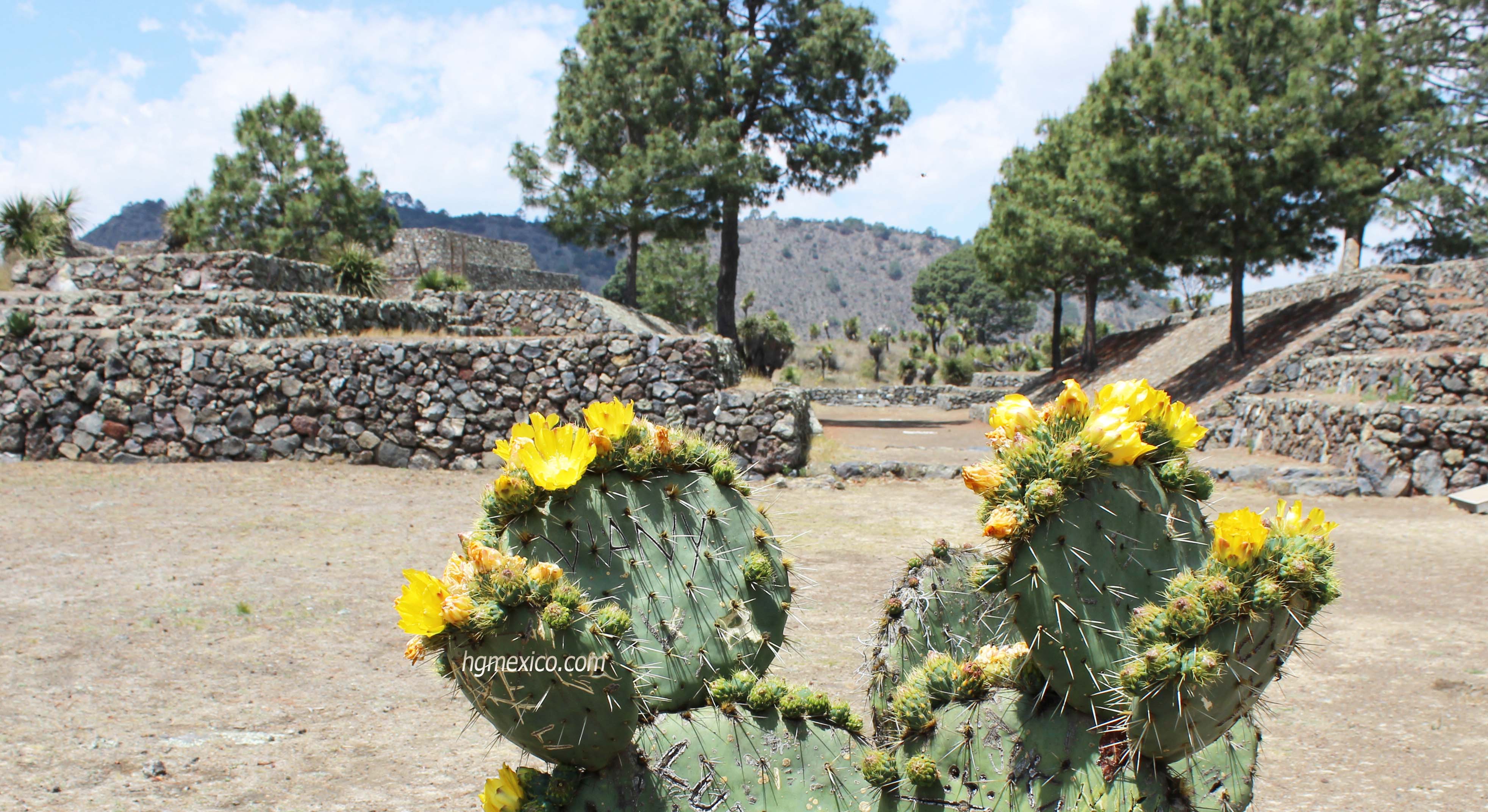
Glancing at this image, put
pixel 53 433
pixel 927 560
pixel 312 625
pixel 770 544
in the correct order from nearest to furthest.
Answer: pixel 770 544, pixel 927 560, pixel 312 625, pixel 53 433

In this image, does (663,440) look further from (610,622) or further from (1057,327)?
(1057,327)

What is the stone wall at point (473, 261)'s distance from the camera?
2348 centimetres

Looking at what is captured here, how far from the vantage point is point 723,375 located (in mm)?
12844

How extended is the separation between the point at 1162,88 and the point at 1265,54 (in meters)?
1.71

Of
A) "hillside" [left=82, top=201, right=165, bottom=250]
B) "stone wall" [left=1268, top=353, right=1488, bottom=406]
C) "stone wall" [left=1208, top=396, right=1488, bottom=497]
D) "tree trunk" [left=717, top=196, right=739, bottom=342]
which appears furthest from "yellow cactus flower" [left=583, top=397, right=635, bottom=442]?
"hillside" [left=82, top=201, right=165, bottom=250]

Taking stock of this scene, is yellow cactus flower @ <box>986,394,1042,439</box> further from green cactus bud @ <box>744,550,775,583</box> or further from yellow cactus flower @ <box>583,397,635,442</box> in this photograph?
yellow cactus flower @ <box>583,397,635,442</box>

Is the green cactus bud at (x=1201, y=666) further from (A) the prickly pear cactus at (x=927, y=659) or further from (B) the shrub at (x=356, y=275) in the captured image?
(B) the shrub at (x=356, y=275)

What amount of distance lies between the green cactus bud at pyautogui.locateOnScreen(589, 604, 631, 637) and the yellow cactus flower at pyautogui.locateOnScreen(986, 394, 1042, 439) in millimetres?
822

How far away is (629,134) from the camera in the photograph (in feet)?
70.0

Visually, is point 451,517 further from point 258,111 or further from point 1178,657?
point 258,111

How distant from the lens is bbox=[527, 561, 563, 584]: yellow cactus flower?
1.68 meters

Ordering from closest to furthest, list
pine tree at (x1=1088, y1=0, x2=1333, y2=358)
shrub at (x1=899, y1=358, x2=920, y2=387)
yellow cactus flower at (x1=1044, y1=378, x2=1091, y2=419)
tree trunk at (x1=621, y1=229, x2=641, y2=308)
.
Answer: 1. yellow cactus flower at (x1=1044, y1=378, x2=1091, y2=419)
2. pine tree at (x1=1088, y1=0, x2=1333, y2=358)
3. tree trunk at (x1=621, y1=229, x2=641, y2=308)
4. shrub at (x1=899, y1=358, x2=920, y2=387)

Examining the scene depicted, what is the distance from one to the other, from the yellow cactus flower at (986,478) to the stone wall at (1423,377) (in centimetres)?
1100

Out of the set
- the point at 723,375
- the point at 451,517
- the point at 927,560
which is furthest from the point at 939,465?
the point at 927,560
